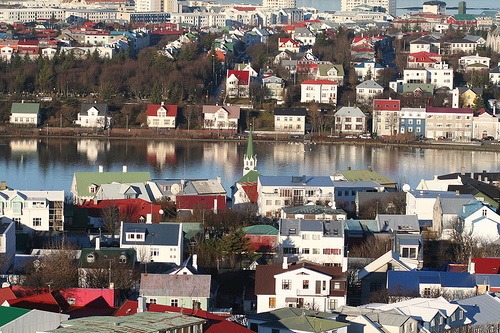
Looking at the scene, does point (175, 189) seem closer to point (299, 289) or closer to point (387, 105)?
point (299, 289)

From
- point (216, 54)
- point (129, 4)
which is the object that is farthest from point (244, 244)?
point (129, 4)

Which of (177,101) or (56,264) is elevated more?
(177,101)

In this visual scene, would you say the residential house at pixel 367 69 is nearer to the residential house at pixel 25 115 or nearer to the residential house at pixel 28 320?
the residential house at pixel 25 115

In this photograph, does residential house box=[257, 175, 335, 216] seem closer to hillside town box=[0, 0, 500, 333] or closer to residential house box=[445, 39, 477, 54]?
hillside town box=[0, 0, 500, 333]

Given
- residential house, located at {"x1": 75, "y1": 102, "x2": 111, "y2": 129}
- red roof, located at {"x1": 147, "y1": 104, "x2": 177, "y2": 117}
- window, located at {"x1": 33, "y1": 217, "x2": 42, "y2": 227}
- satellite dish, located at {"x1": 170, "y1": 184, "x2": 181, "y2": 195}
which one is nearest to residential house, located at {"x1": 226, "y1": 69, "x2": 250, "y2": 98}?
red roof, located at {"x1": 147, "y1": 104, "x2": 177, "y2": 117}

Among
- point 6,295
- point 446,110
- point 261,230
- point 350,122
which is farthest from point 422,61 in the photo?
point 6,295

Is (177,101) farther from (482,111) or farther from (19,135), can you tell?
(482,111)
